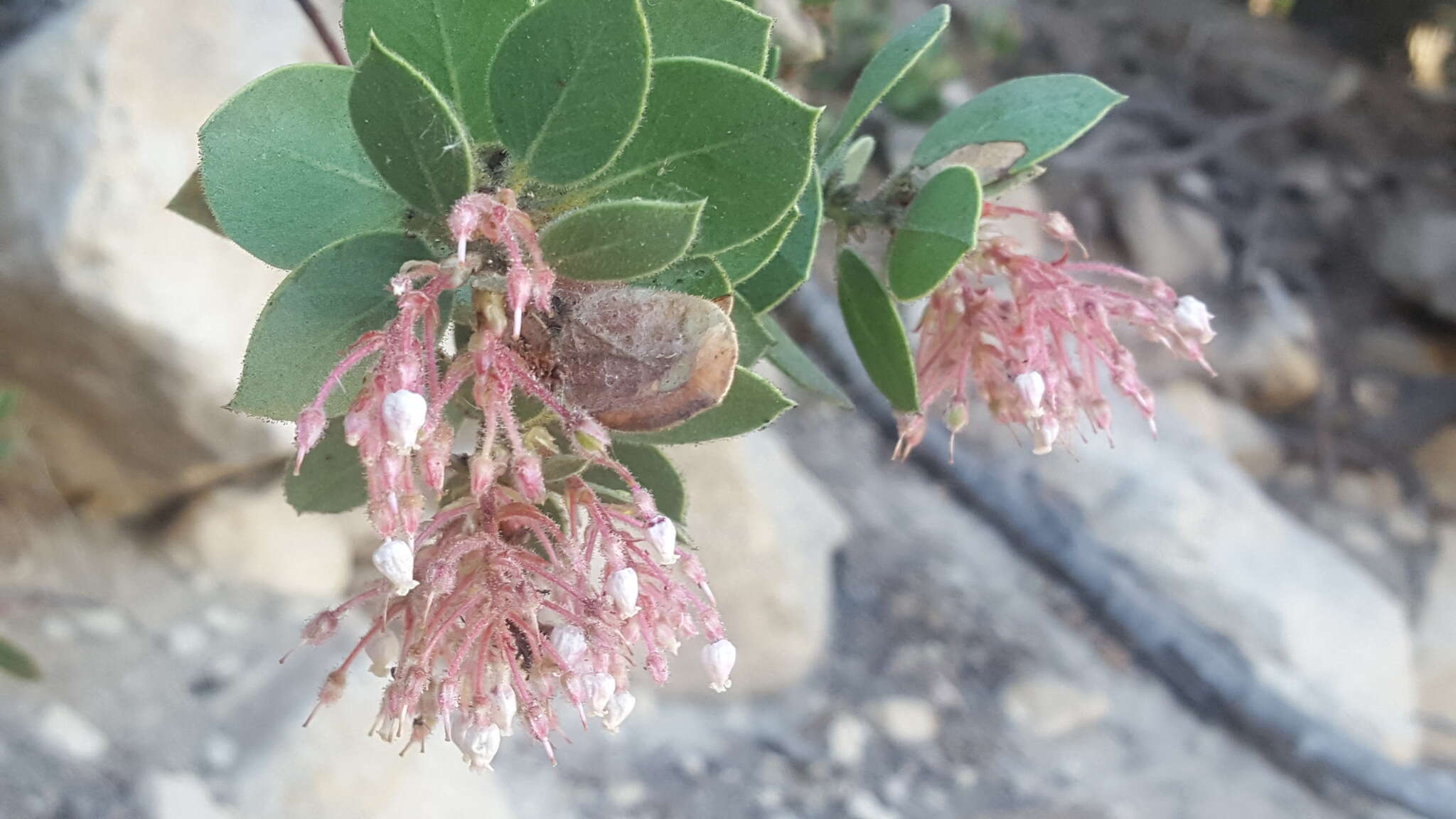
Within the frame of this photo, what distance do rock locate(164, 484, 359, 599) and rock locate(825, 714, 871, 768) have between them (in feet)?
3.20

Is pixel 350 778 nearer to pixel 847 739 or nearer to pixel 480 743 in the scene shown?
pixel 847 739

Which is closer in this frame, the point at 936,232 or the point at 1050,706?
the point at 936,232

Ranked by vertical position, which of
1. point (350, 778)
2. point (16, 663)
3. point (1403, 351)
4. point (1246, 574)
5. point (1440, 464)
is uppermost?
point (16, 663)

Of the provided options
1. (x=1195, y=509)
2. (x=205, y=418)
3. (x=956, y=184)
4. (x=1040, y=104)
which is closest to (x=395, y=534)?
(x=956, y=184)

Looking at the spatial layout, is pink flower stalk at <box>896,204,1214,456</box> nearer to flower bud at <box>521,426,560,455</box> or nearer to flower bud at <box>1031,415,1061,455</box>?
flower bud at <box>1031,415,1061,455</box>

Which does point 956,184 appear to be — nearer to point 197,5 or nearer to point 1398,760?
point 197,5

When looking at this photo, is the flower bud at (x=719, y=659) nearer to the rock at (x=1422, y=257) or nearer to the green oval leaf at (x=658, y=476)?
the green oval leaf at (x=658, y=476)

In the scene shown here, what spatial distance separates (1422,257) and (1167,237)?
106cm

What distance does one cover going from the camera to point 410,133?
365mm

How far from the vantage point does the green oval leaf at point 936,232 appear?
1.63 feet

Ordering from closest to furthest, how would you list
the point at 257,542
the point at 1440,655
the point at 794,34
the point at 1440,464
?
the point at 794,34 → the point at 257,542 → the point at 1440,655 → the point at 1440,464

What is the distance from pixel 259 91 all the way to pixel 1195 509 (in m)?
2.58

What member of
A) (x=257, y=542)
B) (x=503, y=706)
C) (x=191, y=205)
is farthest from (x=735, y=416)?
(x=257, y=542)

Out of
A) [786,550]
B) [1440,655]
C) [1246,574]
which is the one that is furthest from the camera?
[1440,655]
